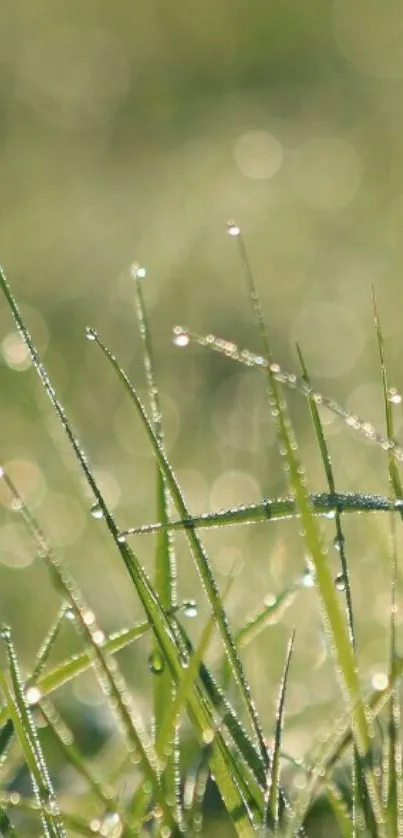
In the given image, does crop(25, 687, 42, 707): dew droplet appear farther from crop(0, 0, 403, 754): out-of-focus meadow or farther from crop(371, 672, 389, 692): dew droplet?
crop(0, 0, 403, 754): out-of-focus meadow

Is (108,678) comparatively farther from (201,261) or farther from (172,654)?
(201,261)

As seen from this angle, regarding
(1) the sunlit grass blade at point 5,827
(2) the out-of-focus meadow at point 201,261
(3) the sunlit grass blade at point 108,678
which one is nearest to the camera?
(3) the sunlit grass blade at point 108,678

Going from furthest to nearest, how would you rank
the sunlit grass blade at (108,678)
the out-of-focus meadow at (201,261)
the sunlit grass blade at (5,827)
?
the out-of-focus meadow at (201,261) < the sunlit grass blade at (5,827) < the sunlit grass blade at (108,678)

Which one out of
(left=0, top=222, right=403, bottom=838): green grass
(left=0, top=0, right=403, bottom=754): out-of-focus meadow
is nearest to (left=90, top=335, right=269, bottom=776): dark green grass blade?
(left=0, top=222, right=403, bottom=838): green grass

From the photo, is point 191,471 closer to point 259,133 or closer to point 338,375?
point 338,375

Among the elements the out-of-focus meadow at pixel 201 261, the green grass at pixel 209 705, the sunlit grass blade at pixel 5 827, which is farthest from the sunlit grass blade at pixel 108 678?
the out-of-focus meadow at pixel 201 261

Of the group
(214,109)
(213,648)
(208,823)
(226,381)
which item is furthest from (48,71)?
(208,823)

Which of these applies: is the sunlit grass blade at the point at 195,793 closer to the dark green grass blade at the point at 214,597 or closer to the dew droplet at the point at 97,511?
the dark green grass blade at the point at 214,597
